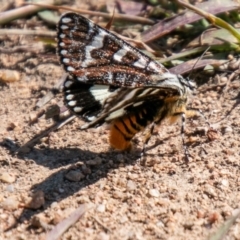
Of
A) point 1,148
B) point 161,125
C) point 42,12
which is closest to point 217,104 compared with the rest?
point 161,125

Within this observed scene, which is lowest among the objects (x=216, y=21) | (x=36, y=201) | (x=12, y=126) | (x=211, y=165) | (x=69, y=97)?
(x=12, y=126)

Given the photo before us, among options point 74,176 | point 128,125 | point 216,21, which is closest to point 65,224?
point 74,176

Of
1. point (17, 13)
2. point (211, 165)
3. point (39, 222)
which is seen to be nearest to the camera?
point (39, 222)

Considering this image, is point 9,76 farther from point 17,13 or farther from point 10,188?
point 10,188

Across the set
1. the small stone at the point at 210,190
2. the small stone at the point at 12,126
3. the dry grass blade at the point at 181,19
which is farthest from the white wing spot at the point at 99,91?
the small stone at the point at 210,190

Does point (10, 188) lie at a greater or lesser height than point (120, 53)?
lesser

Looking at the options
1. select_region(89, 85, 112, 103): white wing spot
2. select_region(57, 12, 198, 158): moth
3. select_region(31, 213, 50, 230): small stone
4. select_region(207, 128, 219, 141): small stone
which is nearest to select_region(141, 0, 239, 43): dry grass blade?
select_region(57, 12, 198, 158): moth

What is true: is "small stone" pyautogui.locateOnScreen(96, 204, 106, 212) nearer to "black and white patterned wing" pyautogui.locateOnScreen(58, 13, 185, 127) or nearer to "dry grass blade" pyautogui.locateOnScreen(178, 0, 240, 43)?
"black and white patterned wing" pyautogui.locateOnScreen(58, 13, 185, 127)
